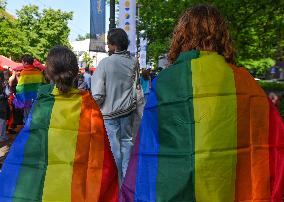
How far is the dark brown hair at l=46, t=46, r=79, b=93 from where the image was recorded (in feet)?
13.3

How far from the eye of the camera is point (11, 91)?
14.5m

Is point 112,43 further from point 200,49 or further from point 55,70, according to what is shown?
point 200,49

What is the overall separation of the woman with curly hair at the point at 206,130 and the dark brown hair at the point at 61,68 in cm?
87

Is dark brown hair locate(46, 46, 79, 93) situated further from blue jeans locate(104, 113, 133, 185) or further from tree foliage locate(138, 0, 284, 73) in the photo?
tree foliage locate(138, 0, 284, 73)

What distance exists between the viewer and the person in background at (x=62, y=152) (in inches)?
156

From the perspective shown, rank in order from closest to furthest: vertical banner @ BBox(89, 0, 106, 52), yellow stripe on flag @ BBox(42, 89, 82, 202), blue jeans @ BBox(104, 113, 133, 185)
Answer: yellow stripe on flag @ BBox(42, 89, 82, 202), blue jeans @ BBox(104, 113, 133, 185), vertical banner @ BBox(89, 0, 106, 52)

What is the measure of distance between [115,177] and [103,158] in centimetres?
16

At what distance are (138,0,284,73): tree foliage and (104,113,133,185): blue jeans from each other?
47.2 feet

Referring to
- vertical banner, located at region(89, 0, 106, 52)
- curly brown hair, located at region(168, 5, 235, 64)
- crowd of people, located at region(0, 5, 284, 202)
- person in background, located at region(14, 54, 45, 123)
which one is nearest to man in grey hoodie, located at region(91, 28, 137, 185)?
crowd of people, located at region(0, 5, 284, 202)

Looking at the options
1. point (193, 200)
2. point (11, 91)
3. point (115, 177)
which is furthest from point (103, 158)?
point (11, 91)

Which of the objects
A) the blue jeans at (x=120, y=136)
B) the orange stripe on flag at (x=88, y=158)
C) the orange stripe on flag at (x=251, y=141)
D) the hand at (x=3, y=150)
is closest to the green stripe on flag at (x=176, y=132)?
the orange stripe on flag at (x=251, y=141)

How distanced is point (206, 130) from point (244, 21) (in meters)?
20.5

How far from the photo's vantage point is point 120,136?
654cm

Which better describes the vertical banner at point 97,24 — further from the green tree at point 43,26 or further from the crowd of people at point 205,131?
the green tree at point 43,26
